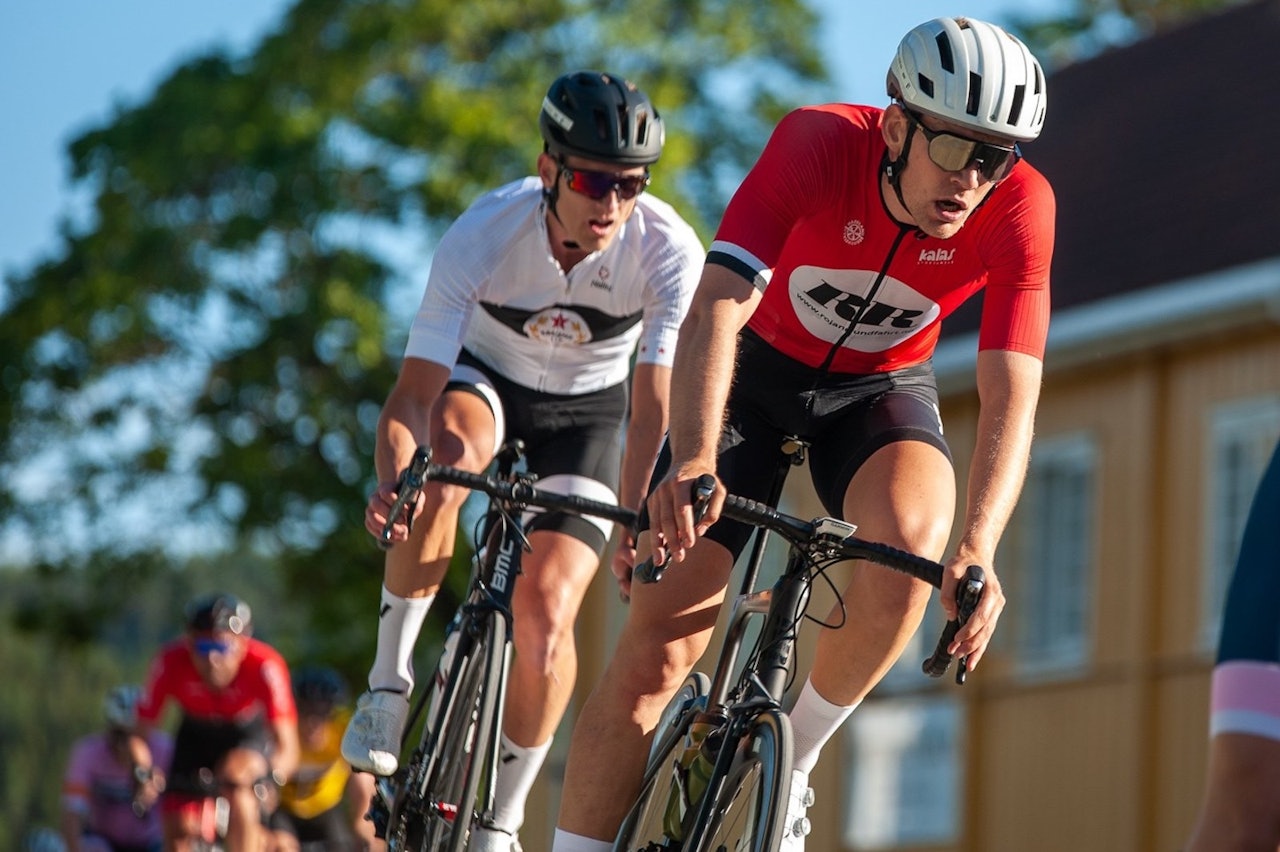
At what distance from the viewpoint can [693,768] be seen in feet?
19.3

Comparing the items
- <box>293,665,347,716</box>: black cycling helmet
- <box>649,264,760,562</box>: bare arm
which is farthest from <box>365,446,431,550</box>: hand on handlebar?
<box>293,665,347,716</box>: black cycling helmet

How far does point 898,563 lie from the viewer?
5.38 m

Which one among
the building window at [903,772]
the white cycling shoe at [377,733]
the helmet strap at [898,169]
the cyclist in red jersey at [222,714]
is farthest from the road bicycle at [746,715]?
the building window at [903,772]

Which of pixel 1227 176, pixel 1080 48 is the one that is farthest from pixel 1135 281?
pixel 1080 48

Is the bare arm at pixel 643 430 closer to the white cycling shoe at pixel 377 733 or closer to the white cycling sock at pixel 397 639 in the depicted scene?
the white cycling sock at pixel 397 639

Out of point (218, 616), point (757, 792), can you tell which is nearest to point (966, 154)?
point (757, 792)

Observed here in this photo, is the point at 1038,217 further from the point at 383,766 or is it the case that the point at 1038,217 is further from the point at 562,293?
the point at 383,766

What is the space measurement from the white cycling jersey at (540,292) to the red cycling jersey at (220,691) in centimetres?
609

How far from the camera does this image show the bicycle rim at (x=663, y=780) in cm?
603

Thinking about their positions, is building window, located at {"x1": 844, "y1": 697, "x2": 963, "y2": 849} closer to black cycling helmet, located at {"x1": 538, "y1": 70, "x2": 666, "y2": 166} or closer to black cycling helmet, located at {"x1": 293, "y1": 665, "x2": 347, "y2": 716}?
black cycling helmet, located at {"x1": 293, "y1": 665, "x2": 347, "y2": 716}

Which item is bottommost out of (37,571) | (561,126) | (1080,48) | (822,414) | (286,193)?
(822,414)

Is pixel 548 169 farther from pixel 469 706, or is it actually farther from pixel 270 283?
pixel 270 283

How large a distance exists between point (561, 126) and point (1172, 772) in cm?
1325

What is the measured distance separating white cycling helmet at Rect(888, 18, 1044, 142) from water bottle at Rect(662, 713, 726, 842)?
172 centimetres
